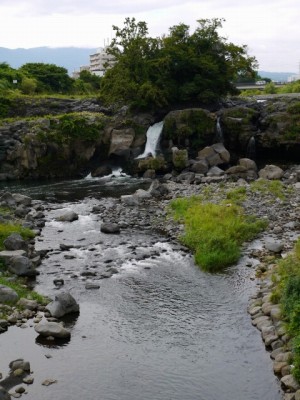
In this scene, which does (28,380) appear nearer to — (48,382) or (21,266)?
(48,382)

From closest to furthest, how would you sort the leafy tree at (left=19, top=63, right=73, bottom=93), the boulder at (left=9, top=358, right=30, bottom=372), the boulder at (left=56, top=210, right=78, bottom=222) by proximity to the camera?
1. the boulder at (left=9, top=358, right=30, bottom=372)
2. the boulder at (left=56, top=210, right=78, bottom=222)
3. the leafy tree at (left=19, top=63, right=73, bottom=93)

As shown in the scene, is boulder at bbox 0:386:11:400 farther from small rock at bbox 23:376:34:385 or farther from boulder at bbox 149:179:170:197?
boulder at bbox 149:179:170:197

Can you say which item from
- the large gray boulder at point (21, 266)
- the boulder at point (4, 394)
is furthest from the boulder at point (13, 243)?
the boulder at point (4, 394)

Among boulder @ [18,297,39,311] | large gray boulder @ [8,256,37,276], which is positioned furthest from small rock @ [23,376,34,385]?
large gray boulder @ [8,256,37,276]

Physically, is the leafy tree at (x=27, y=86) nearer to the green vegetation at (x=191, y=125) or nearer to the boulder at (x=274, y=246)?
the green vegetation at (x=191, y=125)

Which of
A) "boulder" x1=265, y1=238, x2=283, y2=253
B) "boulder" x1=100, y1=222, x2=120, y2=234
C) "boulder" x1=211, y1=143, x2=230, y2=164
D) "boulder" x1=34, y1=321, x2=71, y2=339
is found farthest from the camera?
"boulder" x1=211, y1=143, x2=230, y2=164

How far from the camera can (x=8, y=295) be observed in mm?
18688

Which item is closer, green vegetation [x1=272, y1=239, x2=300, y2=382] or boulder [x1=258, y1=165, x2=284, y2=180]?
green vegetation [x1=272, y1=239, x2=300, y2=382]

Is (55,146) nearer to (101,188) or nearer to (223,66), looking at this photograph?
(101,188)

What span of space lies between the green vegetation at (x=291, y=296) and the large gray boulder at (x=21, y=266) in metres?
10.7

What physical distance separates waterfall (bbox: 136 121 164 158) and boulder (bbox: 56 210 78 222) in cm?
1889

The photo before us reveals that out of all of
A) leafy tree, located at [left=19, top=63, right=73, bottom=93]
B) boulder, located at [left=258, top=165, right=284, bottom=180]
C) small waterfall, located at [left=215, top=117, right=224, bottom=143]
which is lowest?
boulder, located at [left=258, top=165, right=284, bottom=180]

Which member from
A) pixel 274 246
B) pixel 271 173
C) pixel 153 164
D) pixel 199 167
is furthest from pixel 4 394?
pixel 153 164

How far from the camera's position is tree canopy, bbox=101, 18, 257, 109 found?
52.4 metres
